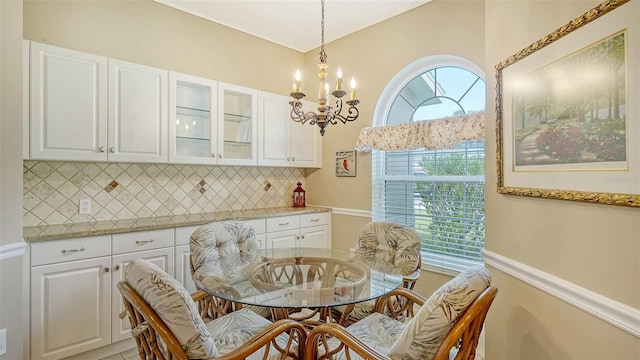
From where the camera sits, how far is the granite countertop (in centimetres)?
214

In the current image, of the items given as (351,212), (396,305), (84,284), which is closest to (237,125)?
(351,212)

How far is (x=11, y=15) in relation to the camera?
1.84 metres

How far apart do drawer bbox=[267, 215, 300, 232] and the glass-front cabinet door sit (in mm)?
843

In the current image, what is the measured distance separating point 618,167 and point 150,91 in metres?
3.05

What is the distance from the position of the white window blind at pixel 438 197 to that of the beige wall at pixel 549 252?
86 cm

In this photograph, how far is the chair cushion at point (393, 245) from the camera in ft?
7.41

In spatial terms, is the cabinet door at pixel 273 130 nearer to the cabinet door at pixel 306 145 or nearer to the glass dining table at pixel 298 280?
the cabinet door at pixel 306 145

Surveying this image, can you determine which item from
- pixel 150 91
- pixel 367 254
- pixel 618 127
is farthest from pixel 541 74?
pixel 150 91

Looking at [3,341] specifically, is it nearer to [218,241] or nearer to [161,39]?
[218,241]

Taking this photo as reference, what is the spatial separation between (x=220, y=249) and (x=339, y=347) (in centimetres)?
129

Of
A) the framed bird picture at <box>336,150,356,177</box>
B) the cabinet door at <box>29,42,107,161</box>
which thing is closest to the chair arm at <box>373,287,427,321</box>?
the framed bird picture at <box>336,150,356,177</box>

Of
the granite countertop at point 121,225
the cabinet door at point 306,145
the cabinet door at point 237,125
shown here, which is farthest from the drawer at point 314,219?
the cabinet door at point 237,125

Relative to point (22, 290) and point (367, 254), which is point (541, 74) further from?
point (22, 290)

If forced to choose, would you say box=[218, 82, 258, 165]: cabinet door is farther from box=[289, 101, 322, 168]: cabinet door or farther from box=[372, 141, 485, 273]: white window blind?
box=[372, 141, 485, 273]: white window blind
